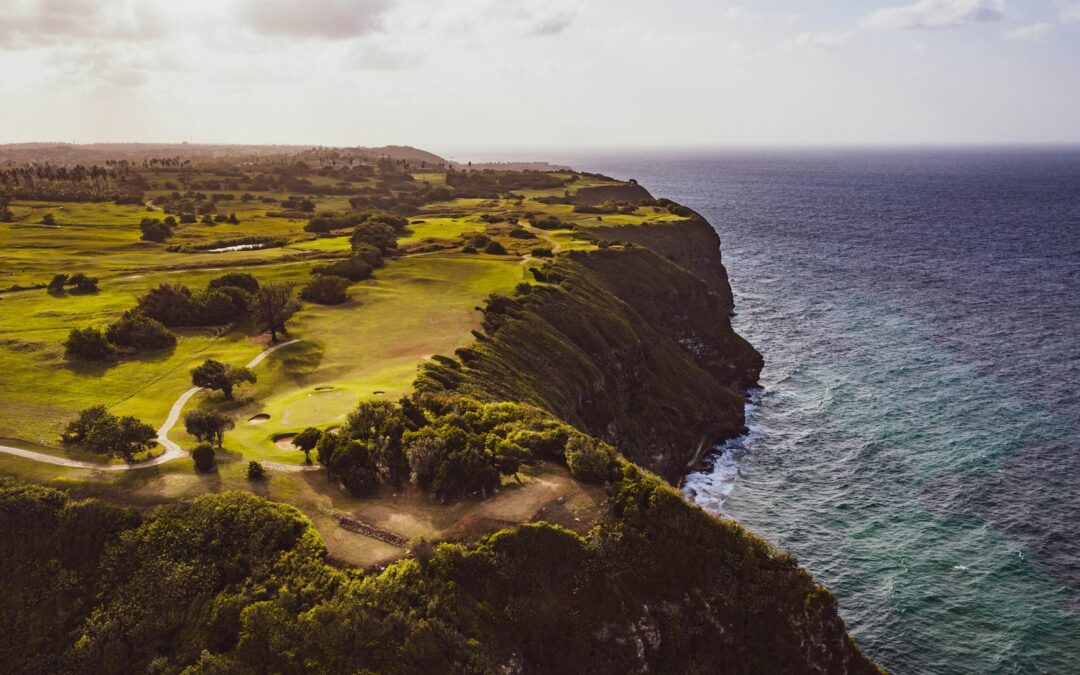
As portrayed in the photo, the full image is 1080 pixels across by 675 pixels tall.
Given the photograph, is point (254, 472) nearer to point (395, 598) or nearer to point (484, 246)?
point (395, 598)

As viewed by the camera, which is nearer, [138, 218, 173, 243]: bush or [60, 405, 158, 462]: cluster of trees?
[60, 405, 158, 462]: cluster of trees

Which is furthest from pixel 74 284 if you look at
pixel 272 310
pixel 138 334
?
pixel 272 310

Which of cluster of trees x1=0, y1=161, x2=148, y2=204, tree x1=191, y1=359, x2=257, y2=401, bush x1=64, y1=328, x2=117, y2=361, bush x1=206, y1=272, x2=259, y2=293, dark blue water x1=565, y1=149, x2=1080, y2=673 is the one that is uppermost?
cluster of trees x1=0, y1=161, x2=148, y2=204

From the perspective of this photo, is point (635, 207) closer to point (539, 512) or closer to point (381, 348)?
point (381, 348)

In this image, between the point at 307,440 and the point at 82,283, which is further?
the point at 82,283

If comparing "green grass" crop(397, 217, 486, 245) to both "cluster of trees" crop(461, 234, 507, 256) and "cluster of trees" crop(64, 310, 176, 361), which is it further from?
"cluster of trees" crop(64, 310, 176, 361)

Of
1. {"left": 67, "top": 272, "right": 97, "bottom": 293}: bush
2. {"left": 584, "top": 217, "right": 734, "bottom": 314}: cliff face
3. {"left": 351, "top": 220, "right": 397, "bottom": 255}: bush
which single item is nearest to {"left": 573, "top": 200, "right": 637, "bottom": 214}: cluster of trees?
→ {"left": 584, "top": 217, "right": 734, "bottom": 314}: cliff face

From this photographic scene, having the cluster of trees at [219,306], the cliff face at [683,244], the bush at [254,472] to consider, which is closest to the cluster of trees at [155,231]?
the cluster of trees at [219,306]
